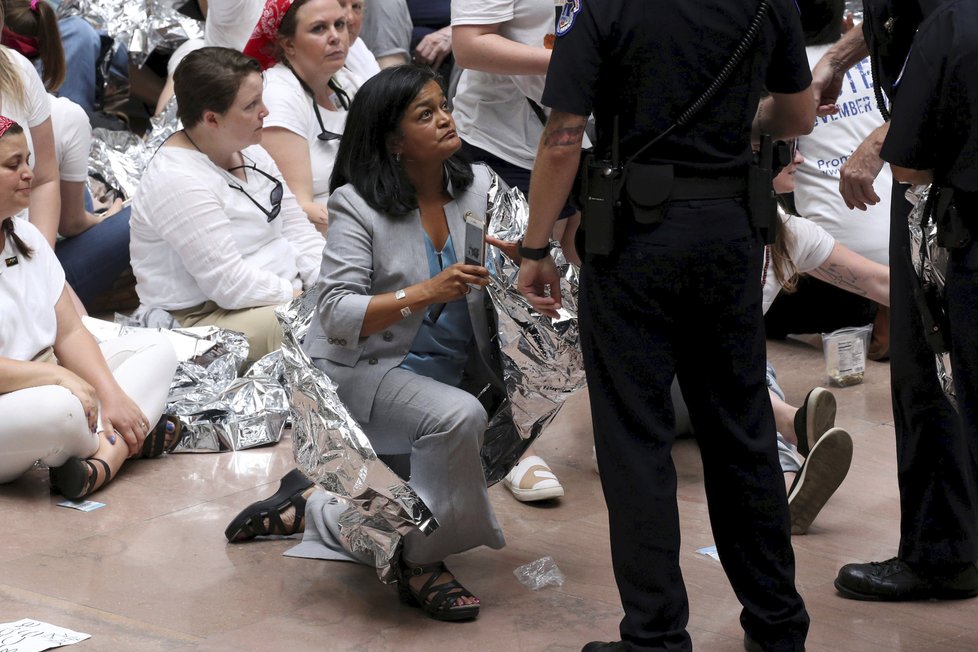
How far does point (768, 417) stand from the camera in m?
2.55

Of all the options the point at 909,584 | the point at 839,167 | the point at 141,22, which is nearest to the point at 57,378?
the point at 909,584

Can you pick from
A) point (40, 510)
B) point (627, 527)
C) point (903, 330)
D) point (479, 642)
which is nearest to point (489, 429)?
point (479, 642)

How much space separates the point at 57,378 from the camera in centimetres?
359

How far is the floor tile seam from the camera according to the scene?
2.77 meters

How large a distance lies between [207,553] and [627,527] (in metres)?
1.27

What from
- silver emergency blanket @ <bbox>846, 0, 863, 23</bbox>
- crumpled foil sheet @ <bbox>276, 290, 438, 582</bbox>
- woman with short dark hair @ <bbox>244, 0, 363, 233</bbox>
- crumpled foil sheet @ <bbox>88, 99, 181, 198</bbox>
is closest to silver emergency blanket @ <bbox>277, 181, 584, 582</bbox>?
crumpled foil sheet @ <bbox>276, 290, 438, 582</bbox>

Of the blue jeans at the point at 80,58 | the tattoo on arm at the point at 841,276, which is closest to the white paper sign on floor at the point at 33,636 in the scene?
the tattoo on arm at the point at 841,276

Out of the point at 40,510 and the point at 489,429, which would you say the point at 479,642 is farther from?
the point at 40,510

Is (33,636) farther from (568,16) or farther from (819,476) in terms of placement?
(819,476)

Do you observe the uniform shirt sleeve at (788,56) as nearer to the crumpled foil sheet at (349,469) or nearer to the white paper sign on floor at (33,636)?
the crumpled foil sheet at (349,469)

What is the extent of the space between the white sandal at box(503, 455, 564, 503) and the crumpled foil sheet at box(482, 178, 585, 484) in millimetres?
361

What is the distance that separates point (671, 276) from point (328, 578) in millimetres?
1262

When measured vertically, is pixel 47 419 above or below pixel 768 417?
below

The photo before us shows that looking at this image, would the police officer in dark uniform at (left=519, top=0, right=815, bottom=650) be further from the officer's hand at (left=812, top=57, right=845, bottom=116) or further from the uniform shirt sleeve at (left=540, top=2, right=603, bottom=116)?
the officer's hand at (left=812, top=57, right=845, bottom=116)
